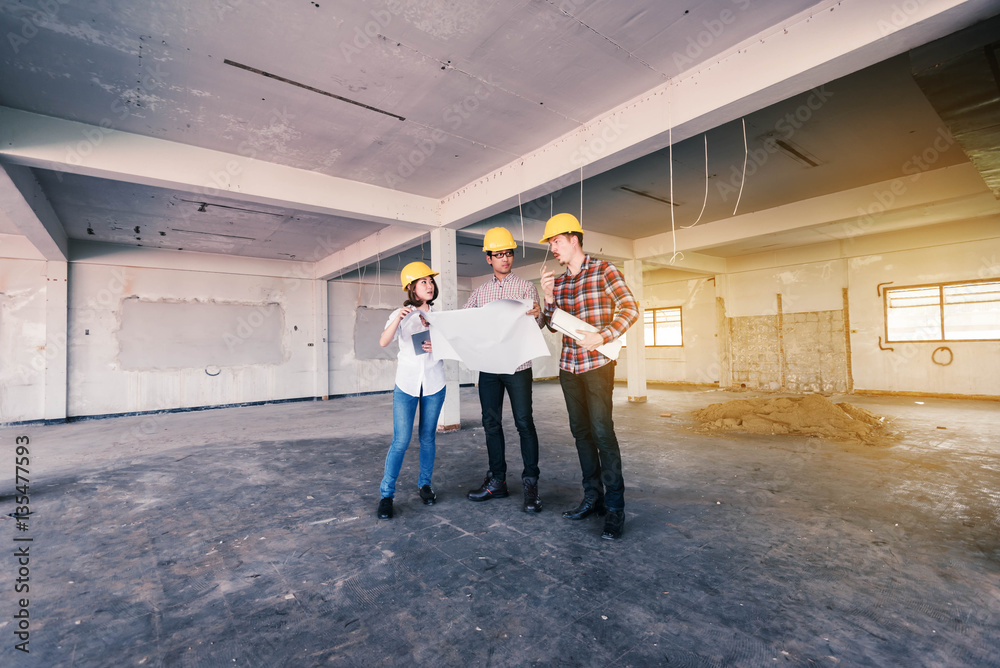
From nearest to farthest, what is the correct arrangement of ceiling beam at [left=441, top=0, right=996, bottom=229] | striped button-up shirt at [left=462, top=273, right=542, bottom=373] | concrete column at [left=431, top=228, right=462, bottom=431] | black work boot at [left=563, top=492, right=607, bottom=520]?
1. ceiling beam at [left=441, top=0, right=996, bottom=229]
2. black work boot at [left=563, top=492, right=607, bottom=520]
3. striped button-up shirt at [left=462, top=273, right=542, bottom=373]
4. concrete column at [left=431, top=228, right=462, bottom=431]

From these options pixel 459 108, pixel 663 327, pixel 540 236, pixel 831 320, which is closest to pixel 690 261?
pixel 663 327

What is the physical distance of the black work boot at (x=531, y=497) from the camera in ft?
8.77

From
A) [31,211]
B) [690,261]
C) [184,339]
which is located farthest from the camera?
[690,261]

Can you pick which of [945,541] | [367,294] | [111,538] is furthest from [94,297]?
[945,541]

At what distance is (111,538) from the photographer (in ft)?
8.17

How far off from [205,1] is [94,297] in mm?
7631

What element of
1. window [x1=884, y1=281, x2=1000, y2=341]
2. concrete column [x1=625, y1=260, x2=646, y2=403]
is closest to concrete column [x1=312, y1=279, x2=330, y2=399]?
concrete column [x1=625, y1=260, x2=646, y2=403]

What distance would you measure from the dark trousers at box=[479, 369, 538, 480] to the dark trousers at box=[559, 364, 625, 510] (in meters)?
0.30

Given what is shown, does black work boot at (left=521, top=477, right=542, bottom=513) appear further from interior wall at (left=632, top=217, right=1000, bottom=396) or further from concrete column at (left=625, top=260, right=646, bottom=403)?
interior wall at (left=632, top=217, right=1000, bottom=396)

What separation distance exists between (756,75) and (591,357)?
220cm

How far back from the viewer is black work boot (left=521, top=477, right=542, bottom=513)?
8.77 ft

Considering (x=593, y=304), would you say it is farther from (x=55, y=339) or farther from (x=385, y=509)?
(x=55, y=339)

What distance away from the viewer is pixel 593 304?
2.38m

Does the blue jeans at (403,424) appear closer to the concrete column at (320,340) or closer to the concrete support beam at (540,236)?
the concrete support beam at (540,236)
